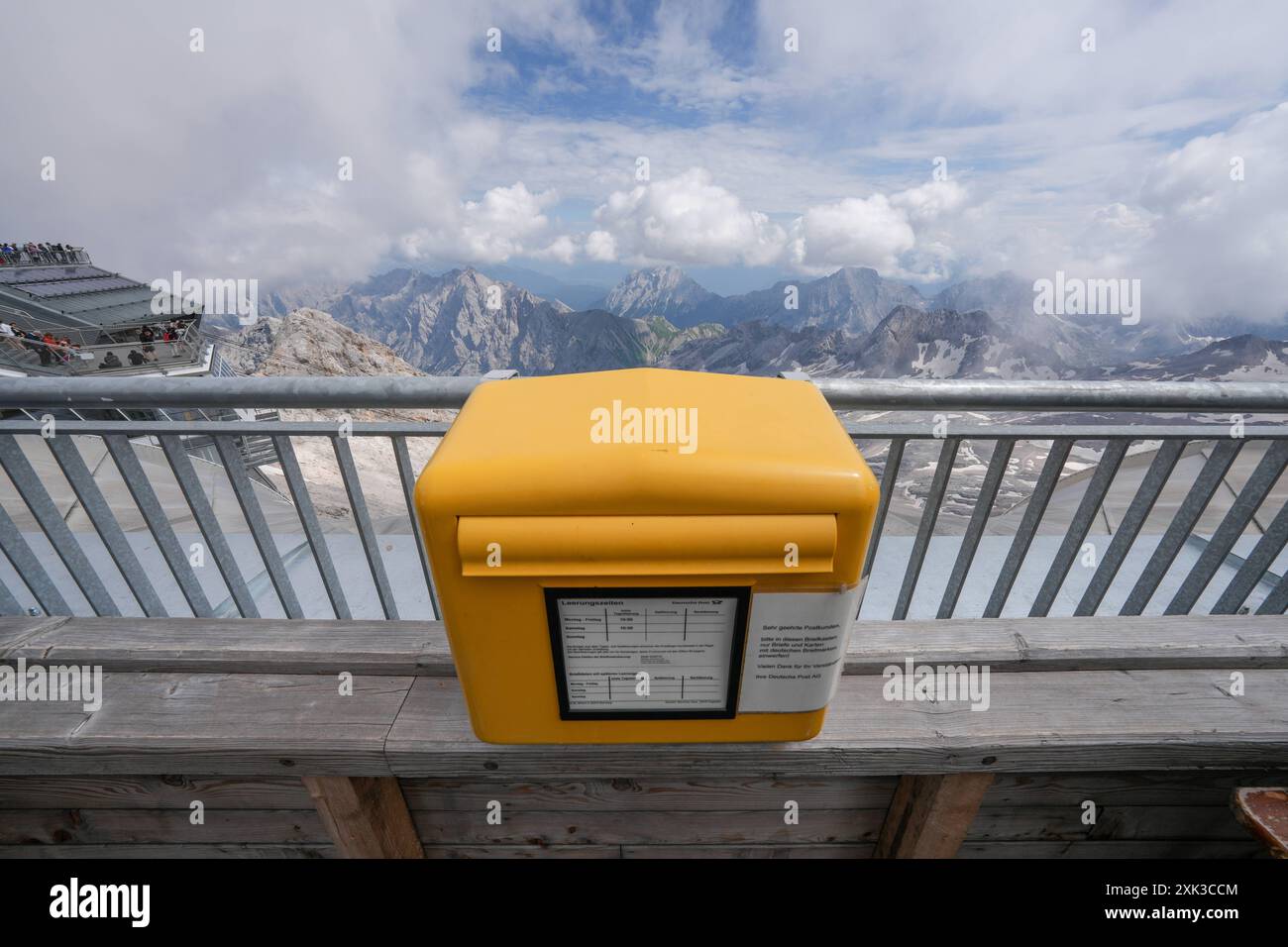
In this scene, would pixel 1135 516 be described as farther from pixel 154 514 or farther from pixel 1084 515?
pixel 154 514

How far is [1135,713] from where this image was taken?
1.60 meters

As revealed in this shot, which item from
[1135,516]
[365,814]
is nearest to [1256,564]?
[1135,516]

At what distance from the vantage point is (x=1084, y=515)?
1.95 meters

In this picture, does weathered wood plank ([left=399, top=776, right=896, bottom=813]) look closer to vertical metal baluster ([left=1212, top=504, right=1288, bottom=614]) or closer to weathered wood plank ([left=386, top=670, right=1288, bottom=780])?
weathered wood plank ([left=386, top=670, right=1288, bottom=780])

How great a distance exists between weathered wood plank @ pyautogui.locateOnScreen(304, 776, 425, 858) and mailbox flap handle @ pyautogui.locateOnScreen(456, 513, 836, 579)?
1028mm

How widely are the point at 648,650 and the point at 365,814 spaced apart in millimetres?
1109

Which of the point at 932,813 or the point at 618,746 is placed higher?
the point at 618,746

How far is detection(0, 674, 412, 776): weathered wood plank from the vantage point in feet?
4.96

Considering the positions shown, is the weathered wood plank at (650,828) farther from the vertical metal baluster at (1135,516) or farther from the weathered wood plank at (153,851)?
the vertical metal baluster at (1135,516)

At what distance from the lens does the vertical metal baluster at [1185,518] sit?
6.01 feet

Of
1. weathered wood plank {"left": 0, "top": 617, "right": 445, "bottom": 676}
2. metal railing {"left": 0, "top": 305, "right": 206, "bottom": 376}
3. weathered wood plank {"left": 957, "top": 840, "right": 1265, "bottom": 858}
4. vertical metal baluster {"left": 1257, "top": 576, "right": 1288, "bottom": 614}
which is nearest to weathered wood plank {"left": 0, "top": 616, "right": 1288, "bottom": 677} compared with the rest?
weathered wood plank {"left": 0, "top": 617, "right": 445, "bottom": 676}

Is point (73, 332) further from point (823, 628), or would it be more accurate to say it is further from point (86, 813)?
point (823, 628)
